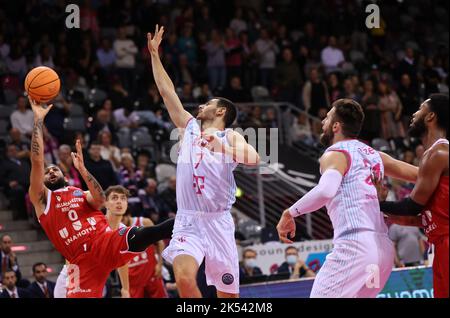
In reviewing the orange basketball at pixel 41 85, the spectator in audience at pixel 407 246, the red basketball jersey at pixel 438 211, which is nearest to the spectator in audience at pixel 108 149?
the spectator in audience at pixel 407 246

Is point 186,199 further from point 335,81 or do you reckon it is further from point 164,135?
point 335,81

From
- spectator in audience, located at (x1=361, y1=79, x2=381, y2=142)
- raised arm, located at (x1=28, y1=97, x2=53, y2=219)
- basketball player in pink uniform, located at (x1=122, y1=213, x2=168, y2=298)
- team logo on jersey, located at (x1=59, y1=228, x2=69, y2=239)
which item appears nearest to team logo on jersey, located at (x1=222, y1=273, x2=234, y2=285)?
team logo on jersey, located at (x1=59, y1=228, x2=69, y2=239)

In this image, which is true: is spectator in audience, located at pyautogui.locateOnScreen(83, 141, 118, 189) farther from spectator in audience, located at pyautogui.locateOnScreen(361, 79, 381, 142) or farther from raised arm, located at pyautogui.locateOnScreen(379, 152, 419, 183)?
raised arm, located at pyautogui.locateOnScreen(379, 152, 419, 183)

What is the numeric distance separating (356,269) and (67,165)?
26.7 feet

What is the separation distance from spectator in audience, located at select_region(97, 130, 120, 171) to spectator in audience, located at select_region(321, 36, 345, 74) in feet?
20.7

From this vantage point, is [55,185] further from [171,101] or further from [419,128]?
[419,128]

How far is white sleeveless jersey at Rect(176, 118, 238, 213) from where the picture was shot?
820cm

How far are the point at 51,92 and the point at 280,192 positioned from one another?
24.8 ft

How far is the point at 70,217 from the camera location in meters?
9.11

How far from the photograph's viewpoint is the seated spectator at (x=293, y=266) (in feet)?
44.9

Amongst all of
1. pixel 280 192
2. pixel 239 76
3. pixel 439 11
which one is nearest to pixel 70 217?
pixel 280 192

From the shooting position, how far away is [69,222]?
9.09m

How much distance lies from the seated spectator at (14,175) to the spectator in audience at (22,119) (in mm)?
760

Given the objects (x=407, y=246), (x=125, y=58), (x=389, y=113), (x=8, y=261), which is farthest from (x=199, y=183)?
(x=389, y=113)
